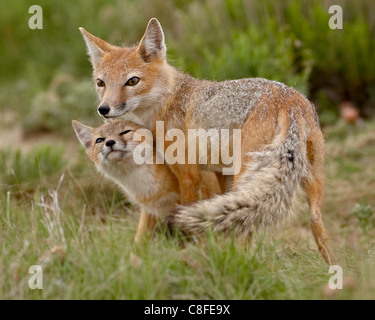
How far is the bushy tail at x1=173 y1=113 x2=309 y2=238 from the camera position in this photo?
13.9 feet

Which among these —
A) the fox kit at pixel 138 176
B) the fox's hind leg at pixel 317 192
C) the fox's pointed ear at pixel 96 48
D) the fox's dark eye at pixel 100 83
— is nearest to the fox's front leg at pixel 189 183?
the fox kit at pixel 138 176

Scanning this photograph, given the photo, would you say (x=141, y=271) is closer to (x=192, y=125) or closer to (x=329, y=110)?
(x=192, y=125)

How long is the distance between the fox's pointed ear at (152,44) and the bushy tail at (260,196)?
142 cm

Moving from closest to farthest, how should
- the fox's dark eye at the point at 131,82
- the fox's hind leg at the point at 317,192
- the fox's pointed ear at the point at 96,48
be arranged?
the fox's hind leg at the point at 317,192, the fox's dark eye at the point at 131,82, the fox's pointed ear at the point at 96,48

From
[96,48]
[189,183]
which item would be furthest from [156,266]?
[96,48]

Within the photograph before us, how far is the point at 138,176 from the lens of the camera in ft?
17.7

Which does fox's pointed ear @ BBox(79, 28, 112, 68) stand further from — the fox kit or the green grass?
the green grass

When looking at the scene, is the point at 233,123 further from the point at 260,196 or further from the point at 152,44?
the point at 152,44

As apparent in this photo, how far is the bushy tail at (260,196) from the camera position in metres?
4.25

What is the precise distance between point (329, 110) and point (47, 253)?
21.1ft

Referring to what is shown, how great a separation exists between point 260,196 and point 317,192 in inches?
27.9

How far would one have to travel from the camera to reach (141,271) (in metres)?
3.95

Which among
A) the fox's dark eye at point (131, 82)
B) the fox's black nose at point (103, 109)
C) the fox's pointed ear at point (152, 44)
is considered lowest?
the fox's black nose at point (103, 109)

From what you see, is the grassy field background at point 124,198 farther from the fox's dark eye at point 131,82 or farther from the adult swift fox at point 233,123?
the fox's dark eye at point 131,82
